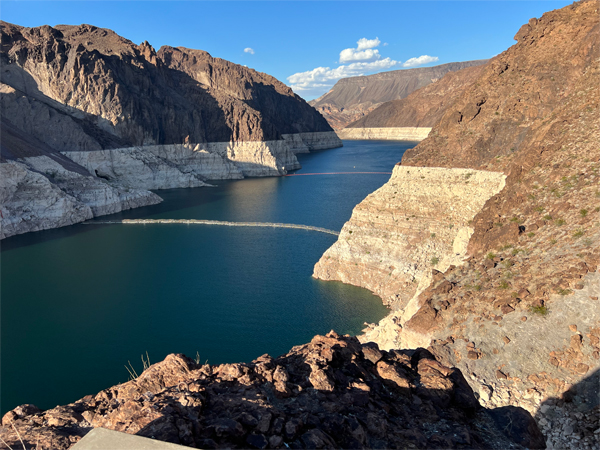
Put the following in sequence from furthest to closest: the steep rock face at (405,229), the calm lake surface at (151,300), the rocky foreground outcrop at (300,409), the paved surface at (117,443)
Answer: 1. the steep rock face at (405,229)
2. the calm lake surface at (151,300)
3. the rocky foreground outcrop at (300,409)
4. the paved surface at (117,443)

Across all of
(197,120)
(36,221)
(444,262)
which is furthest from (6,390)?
(197,120)

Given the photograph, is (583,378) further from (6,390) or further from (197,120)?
(197,120)

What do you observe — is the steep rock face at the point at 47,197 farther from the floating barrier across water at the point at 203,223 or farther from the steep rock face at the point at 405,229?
the steep rock face at the point at 405,229

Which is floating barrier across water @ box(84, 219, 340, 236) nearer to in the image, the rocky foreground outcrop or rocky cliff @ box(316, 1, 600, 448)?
rocky cliff @ box(316, 1, 600, 448)

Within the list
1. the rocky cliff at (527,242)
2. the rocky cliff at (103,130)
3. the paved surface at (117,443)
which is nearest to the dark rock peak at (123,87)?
the rocky cliff at (103,130)

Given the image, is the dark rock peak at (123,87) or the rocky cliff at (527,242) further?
the dark rock peak at (123,87)
